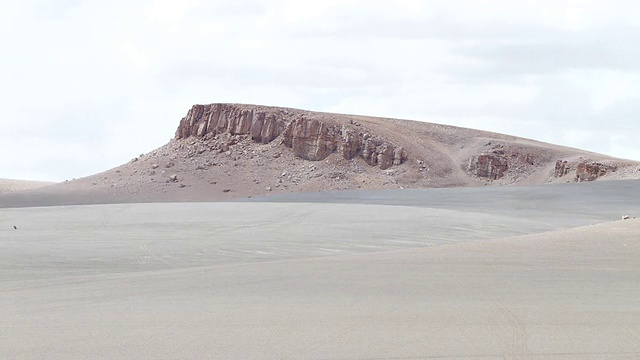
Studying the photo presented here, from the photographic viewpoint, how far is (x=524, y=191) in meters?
34.2

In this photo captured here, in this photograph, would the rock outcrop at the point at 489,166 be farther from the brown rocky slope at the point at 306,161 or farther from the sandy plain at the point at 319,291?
the sandy plain at the point at 319,291

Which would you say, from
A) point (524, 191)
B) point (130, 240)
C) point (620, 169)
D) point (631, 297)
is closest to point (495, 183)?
point (620, 169)

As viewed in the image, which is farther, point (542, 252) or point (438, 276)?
point (542, 252)

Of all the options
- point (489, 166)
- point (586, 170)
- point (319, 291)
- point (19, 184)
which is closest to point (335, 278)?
point (319, 291)

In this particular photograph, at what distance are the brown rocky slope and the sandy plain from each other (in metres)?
57.3

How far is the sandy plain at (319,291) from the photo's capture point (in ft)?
28.0

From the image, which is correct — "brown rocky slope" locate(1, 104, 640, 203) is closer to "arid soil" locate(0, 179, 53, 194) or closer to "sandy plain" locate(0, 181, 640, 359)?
"arid soil" locate(0, 179, 53, 194)

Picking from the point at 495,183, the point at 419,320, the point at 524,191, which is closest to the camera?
the point at 419,320

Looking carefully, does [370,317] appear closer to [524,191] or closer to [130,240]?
[130,240]

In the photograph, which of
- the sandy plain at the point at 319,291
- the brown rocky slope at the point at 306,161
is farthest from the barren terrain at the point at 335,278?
the brown rocky slope at the point at 306,161

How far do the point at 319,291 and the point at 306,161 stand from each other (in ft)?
243

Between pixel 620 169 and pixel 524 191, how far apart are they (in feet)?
170

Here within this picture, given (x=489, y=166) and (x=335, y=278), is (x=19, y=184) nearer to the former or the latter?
(x=489, y=166)

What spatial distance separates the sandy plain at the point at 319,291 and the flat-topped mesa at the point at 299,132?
2480 inches
